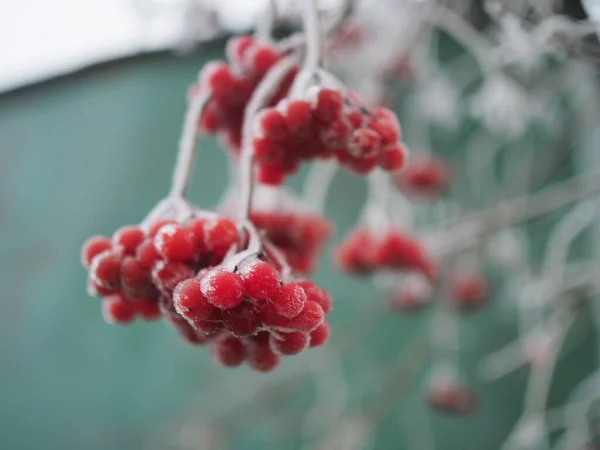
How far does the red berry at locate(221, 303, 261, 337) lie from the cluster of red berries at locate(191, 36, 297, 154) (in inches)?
9.8

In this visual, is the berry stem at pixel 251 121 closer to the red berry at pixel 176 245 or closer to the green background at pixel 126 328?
the red berry at pixel 176 245

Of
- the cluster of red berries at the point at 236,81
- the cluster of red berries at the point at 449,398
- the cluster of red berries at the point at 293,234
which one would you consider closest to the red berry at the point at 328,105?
the cluster of red berries at the point at 236,81

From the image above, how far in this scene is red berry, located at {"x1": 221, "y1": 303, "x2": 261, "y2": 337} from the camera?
399mm

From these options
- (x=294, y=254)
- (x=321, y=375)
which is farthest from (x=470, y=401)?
(x=294, y=254)

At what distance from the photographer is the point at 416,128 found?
214 centimetres

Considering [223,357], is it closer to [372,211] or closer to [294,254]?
[294,254]

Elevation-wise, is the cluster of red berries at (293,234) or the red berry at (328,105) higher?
the cluster of red berries at (293,234)

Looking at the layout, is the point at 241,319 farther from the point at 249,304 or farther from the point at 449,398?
the point at 449,398

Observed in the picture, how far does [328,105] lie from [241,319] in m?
0.20

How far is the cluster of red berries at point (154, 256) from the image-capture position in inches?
17.1

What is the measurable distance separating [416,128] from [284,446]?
1326mm

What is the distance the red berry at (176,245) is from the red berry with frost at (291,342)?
10 cm

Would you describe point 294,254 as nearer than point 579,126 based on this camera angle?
Yes

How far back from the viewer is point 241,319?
15.8 inches
